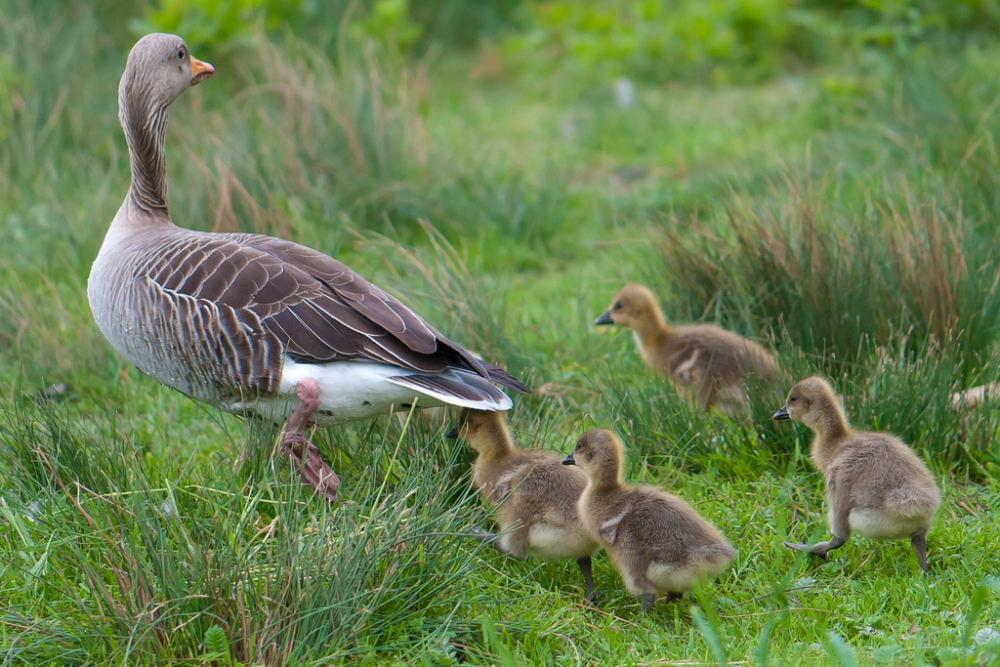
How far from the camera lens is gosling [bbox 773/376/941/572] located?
411 centimetres

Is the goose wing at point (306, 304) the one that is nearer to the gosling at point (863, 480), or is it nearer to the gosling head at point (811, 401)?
the gosling head at point (811, 401)

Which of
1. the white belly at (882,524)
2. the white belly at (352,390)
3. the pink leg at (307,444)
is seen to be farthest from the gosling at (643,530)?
the pink leg at (307,444)

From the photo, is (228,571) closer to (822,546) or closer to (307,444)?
(307,444)

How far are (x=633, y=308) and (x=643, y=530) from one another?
2212 millimetres

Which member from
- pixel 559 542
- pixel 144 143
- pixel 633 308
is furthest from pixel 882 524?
pixel 144 143

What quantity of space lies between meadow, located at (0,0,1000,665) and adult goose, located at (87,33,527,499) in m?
0.25

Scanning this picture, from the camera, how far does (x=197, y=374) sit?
5078mm

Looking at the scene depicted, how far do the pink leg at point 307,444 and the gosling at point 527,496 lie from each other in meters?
0.56

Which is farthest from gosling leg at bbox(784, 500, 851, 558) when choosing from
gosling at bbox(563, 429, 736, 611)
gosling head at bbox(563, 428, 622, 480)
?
gosling head at bbox(563, 428, 622, 480)

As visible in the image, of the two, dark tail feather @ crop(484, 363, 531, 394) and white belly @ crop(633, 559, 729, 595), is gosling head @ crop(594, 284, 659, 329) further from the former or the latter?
white belly @ crop(633, 559, 729, 595)

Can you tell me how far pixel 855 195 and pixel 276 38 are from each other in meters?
6.32

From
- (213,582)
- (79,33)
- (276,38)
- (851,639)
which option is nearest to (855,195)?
(851,639)

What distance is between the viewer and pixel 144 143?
5965 millimetres

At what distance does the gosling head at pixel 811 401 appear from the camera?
179 inches
